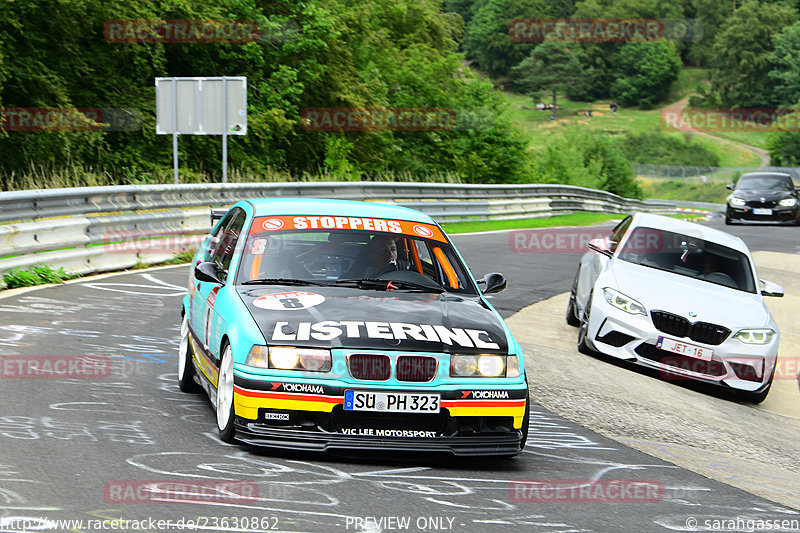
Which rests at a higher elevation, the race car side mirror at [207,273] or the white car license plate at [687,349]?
the race car side mirror at [207,273]

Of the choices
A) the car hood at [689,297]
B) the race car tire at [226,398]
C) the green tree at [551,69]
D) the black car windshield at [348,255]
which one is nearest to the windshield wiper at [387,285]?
the black car windshield at [348,255]

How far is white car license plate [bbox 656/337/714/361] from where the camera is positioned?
956 centimetres

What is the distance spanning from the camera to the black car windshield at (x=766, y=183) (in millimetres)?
30597

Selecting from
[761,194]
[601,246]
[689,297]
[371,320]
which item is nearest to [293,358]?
[371,320]

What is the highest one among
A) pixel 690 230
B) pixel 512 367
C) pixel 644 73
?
pixel 644 73

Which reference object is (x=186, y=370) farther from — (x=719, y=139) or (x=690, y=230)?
(x=719, y=139)

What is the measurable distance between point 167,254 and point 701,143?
123 meters

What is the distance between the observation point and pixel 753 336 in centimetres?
966

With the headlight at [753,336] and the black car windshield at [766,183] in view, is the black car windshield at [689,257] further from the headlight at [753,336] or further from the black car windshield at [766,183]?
the black car windshield at [766,183]

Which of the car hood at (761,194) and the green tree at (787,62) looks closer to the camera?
the car hood at (761,194)

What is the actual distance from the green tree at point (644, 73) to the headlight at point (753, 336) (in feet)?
545

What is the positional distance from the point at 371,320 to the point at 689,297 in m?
5.27

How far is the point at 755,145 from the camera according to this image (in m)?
131

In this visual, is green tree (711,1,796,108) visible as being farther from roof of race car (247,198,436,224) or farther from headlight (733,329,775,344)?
roof of race car (247,198,436,224)
